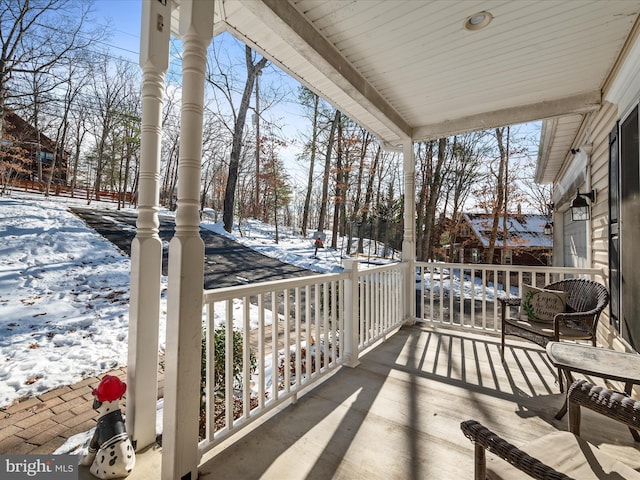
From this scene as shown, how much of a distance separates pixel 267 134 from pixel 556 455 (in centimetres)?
1384

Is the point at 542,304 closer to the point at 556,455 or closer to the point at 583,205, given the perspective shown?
the point at 583,205

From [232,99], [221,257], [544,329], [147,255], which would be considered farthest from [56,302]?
[232,99]

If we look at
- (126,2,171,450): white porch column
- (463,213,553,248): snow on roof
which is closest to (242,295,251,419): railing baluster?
(126,2,171,450): white porch column

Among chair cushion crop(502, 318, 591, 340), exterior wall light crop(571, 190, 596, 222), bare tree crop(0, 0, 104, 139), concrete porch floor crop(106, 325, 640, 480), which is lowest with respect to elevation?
concrete porch floor crop(106, 325, 640, 480)

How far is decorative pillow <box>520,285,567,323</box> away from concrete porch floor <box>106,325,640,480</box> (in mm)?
482

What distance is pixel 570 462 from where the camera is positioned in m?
1.14

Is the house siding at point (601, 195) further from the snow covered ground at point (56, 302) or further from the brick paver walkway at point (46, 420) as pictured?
the snow covered ground at point (56, 302)

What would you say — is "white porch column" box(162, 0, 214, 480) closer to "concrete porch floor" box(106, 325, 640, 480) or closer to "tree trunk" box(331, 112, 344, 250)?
"concrete porch floor" box(106, 325, 640, 480)

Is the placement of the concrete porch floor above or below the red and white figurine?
below

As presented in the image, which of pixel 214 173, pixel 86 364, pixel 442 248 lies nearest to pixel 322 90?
pixel 86 364

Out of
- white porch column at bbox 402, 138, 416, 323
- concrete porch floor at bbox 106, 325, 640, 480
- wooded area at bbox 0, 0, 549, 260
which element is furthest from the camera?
wooded area at bbox 0, 0, 549, 260

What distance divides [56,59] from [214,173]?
9024 millimetres

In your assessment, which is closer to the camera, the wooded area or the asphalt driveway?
the asphalt driveway

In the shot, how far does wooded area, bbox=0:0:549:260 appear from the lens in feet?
31.0
